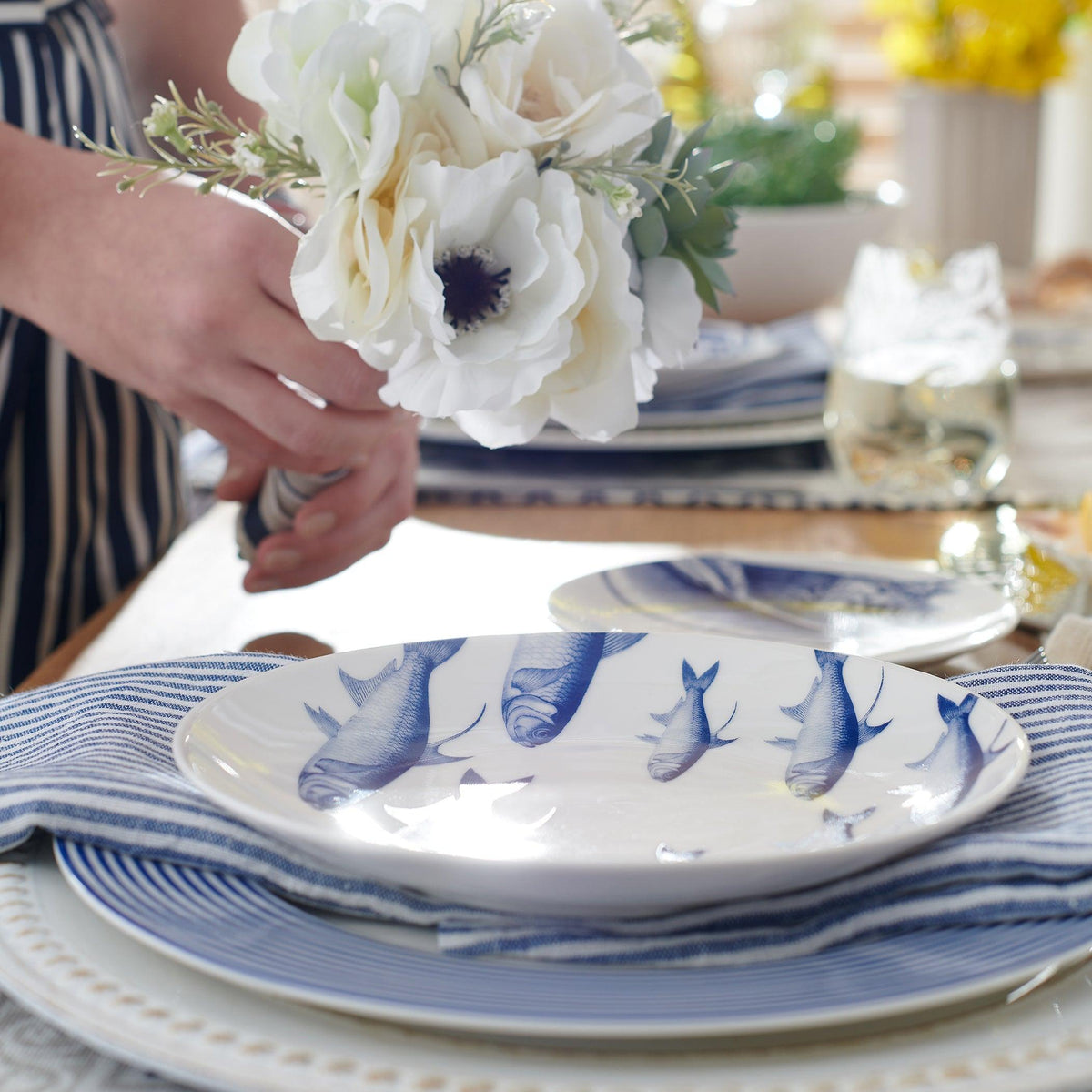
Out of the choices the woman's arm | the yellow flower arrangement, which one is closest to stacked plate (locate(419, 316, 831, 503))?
the woman's arm

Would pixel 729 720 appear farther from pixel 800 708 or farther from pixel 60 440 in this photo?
pixel 60 440

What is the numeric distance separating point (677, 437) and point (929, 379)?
0.17 metres

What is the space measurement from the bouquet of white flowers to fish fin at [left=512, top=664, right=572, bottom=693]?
0.08m

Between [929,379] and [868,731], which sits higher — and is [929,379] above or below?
below

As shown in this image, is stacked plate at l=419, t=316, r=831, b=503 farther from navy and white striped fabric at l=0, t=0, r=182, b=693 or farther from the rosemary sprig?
the rosemary sprig

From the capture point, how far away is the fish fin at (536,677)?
0.40 meters

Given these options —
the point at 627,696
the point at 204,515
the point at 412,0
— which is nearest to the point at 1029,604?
the point at 627,696

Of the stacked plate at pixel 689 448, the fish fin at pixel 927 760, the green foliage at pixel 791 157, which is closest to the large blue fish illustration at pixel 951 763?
the fish fin at pixel 927 760

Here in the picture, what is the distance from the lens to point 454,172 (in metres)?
0.37

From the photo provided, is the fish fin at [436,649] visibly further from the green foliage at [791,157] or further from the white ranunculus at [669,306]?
the green foliage at [791,157]

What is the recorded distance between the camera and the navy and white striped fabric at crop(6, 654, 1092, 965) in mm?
281

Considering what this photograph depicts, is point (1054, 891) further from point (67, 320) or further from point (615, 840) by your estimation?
point (67, 320)

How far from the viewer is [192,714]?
0.34m

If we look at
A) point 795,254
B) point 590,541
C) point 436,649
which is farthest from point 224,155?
point 795,254
